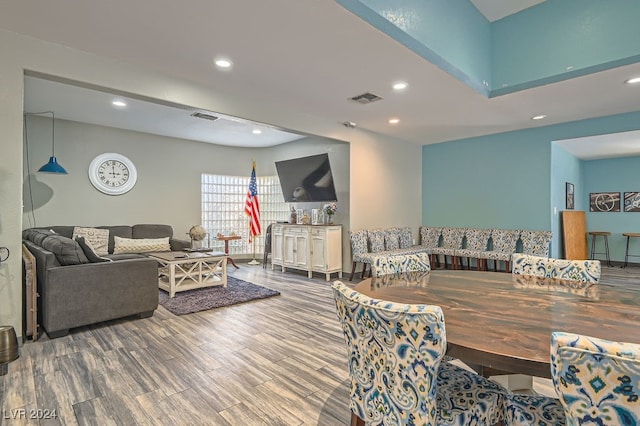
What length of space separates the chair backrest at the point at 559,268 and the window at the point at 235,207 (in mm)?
5244

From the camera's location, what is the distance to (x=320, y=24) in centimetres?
244

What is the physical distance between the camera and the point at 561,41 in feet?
11.1

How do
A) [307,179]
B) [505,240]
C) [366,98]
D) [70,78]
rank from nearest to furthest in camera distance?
[70,78]
[366,98]
[505,240]
[307,179]

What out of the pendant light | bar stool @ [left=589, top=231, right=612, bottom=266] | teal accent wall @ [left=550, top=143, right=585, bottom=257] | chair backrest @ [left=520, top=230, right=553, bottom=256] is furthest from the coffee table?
bar stool @ [left=589, top=231, right=612, bottom=266]

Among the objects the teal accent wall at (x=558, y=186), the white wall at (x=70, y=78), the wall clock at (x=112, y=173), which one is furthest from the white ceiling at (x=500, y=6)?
the wall clock at (x=112, y=173)

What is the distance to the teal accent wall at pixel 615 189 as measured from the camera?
22.7 ft

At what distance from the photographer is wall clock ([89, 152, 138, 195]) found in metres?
5.68

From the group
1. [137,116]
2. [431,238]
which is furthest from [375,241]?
[137,116]

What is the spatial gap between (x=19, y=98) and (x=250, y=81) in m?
2.00

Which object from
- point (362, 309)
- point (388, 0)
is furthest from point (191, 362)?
point (388, 0)

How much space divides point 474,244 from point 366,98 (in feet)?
11.9

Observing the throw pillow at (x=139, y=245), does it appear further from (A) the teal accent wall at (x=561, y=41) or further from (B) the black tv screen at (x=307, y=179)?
(A) the teal accent wall at (x=561, y=41)

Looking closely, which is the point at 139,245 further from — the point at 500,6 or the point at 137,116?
the point at 500,6

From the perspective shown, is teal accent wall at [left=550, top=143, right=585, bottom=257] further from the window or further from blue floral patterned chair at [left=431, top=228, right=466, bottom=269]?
the window
